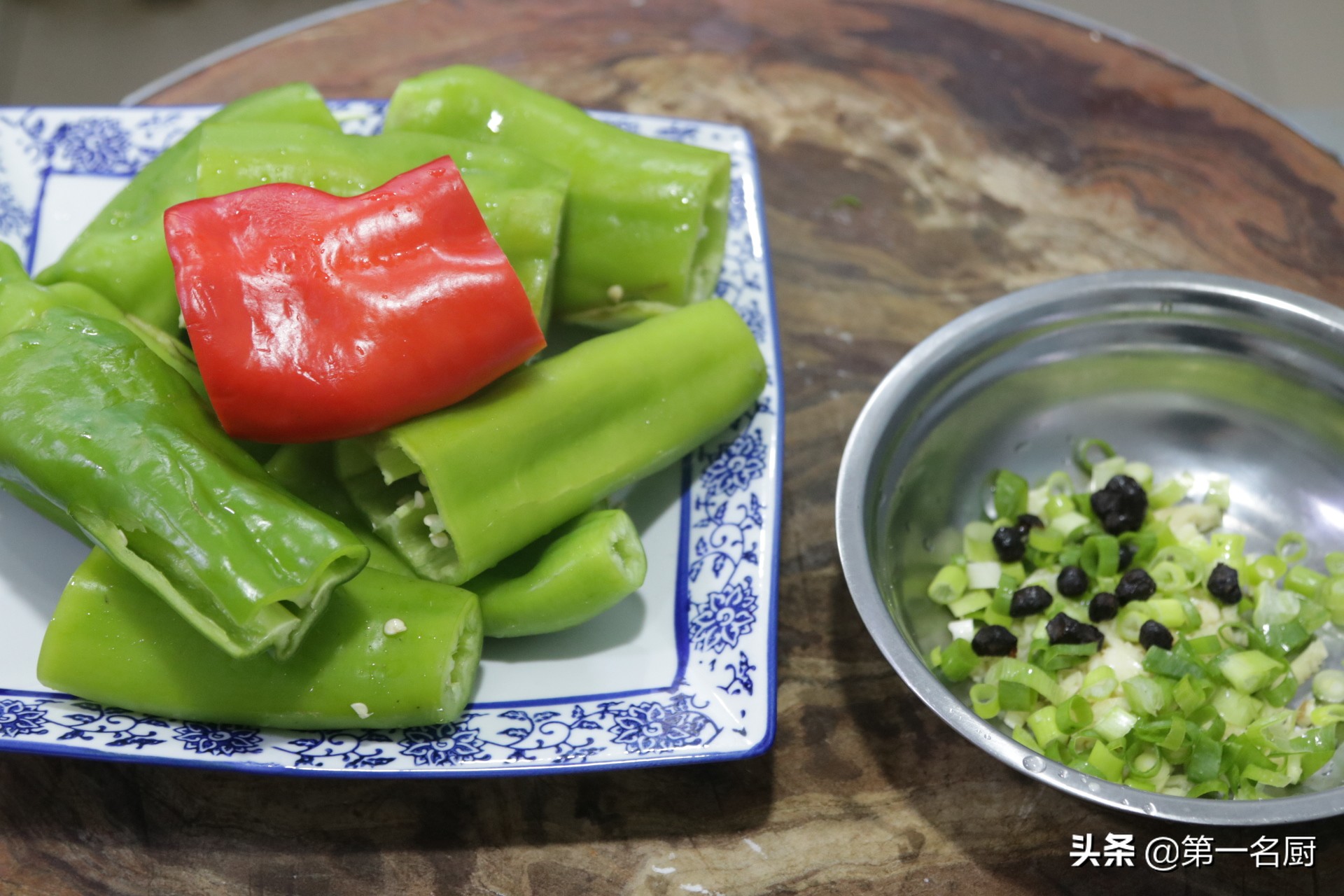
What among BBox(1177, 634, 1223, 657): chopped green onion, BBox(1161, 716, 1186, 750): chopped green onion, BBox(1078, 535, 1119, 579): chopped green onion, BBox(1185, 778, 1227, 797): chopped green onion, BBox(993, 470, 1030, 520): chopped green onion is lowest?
BBox(1185, 778, 1227, 797): chopped green onion

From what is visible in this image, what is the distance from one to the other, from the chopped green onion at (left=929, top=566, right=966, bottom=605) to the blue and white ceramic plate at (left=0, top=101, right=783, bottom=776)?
0.37m

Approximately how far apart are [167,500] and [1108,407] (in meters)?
1.94

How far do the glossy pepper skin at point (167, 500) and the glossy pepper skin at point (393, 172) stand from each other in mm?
485

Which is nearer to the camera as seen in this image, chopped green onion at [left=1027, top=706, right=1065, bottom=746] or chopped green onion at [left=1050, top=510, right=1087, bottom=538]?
chopped green onion at [left=1027, top=706, right=1065, bottom=746]

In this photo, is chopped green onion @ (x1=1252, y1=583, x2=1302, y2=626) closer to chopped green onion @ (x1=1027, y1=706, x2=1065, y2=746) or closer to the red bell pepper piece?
chopped green onion @ (x1=1027, y1=706, x2=1065, y2=746)

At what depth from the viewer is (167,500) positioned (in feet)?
5.75

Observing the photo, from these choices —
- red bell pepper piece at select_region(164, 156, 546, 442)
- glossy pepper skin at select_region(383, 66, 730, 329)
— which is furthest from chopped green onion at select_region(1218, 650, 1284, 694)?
red bell pepper piece at select_region(164, 156, 546, 442)

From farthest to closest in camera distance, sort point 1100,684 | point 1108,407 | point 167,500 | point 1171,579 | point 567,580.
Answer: point 1108,407
point 1171,579
point 1100,684
point 567,580
point 167,500

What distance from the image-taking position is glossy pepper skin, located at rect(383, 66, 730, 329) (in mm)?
2301

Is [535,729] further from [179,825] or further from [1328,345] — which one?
[1328,345]

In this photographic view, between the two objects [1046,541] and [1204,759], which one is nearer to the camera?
[1204,759]

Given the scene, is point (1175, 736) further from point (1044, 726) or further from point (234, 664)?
point (234, 664)

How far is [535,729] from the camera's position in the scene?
1.98 metres

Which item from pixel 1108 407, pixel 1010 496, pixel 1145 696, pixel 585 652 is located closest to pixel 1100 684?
pixel 1145 696
